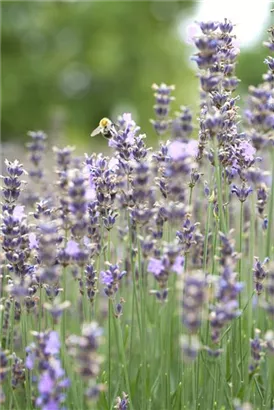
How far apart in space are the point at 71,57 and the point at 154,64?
252 centimetres

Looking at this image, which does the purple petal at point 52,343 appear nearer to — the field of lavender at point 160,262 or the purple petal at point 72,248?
the field of lavender at point 160,262

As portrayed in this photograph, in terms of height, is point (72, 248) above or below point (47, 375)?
above

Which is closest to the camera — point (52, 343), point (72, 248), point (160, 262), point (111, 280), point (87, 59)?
point (52, 343)

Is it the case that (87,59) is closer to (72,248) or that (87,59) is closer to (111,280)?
(111,280)

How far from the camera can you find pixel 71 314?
4.45m

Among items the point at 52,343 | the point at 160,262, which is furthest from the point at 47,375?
the point at 160,262

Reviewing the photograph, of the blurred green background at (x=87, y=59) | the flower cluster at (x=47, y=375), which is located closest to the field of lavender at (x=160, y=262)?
the flower cluster at (x=47, y=375)

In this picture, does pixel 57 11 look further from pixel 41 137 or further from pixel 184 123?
pixel 184 123

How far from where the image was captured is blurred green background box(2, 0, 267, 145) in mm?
21406

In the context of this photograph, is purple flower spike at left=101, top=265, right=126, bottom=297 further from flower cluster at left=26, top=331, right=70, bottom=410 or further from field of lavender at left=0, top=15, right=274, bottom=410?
flower cluster at left=26, top=331, right=70, bottom=410

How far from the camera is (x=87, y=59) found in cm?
2128

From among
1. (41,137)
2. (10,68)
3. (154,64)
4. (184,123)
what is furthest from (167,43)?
(184,123)

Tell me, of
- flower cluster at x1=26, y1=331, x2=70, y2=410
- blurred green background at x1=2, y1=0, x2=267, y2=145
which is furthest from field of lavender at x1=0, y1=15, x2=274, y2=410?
blurred green background at x1=2, y1=0, x2=267, y2=145

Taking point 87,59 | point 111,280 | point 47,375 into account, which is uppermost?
point 87,59
